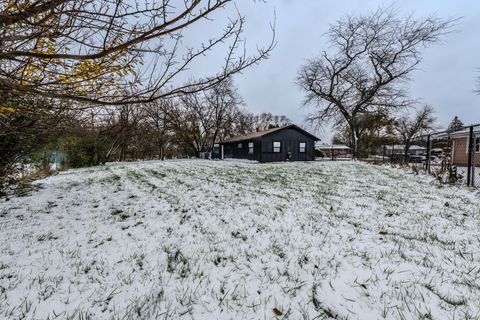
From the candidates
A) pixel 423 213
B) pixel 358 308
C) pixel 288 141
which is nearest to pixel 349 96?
pixel 288 141

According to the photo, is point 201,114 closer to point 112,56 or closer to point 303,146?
point 303,146

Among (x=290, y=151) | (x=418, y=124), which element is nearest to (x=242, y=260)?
(x=290, y=151)

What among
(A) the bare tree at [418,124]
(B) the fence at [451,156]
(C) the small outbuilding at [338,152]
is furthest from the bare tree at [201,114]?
(A) the bare tree at [418,124]

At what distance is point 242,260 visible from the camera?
87.3 inches

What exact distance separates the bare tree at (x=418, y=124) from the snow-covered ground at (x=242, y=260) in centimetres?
4029

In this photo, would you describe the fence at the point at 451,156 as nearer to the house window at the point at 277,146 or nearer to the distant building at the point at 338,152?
the house window at the point at 277,146

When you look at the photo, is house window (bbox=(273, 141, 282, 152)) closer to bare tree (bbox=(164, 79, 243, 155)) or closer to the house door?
the house door

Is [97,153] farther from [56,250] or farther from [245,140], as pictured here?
[56,250]

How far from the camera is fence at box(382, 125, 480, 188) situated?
5.79m

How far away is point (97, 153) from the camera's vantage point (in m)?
15.6

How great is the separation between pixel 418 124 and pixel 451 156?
3608 centimetres

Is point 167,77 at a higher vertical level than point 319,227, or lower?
higher

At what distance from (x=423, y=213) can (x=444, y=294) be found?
8.13ft

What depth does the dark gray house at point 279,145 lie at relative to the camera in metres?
19.2
